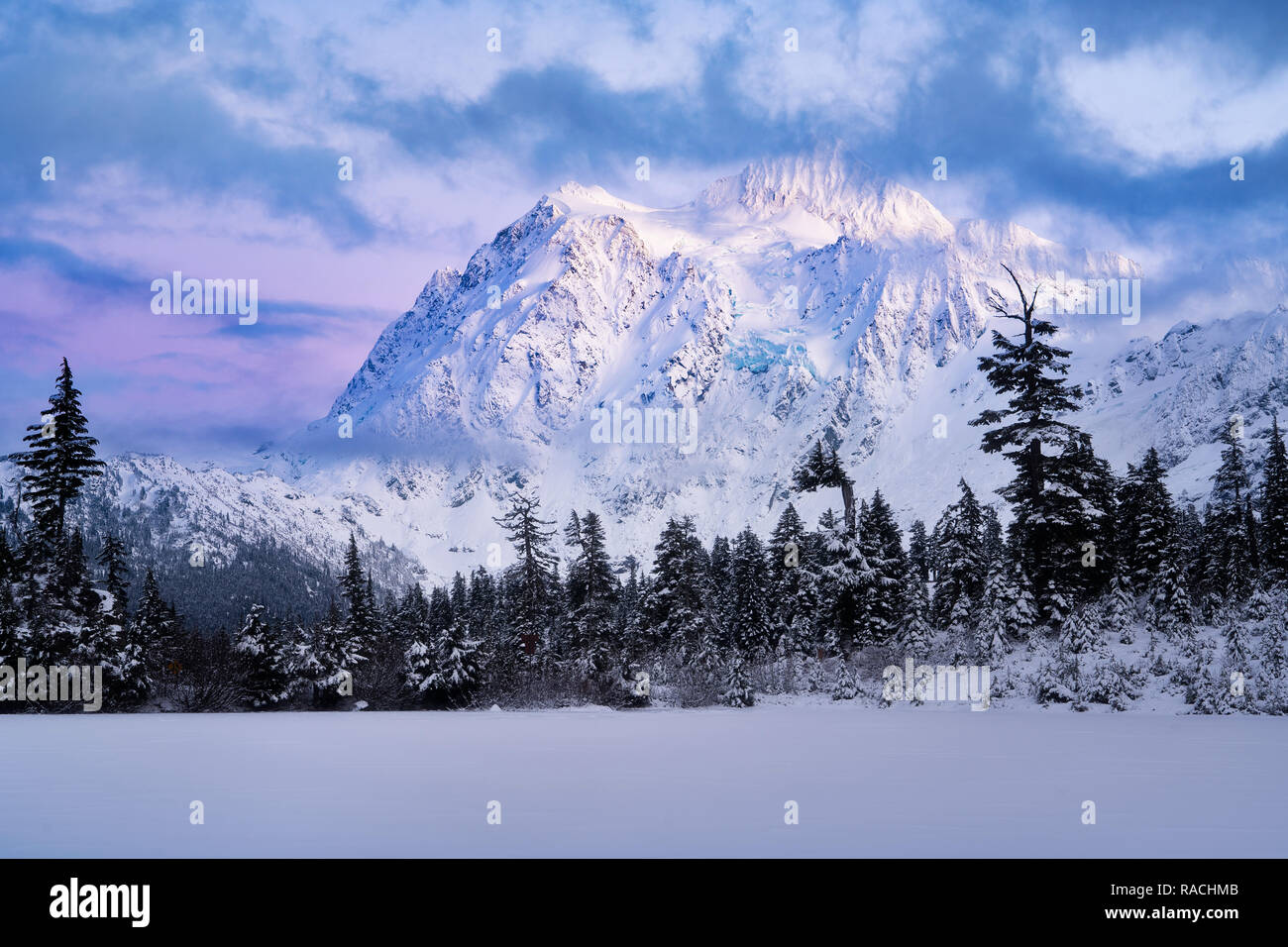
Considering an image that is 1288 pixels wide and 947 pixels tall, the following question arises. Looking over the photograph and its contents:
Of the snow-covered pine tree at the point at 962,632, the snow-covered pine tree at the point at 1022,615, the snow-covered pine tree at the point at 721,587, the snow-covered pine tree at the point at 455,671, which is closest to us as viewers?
the snow-covered pine tree at the point at 962,632

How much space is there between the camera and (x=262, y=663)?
50.0 m

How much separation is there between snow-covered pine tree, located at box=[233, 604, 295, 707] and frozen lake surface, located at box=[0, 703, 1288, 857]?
88.4ft

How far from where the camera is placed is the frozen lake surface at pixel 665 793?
8.80 meters

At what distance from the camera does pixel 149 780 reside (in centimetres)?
1390

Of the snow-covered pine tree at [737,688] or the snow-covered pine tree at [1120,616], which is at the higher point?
the snow-covered pine tree at [1120,616]

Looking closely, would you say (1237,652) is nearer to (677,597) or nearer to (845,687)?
(845,687)

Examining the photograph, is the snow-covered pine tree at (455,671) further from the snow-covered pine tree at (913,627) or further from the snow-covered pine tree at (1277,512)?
the snow-covered pine tree at (1277,512)

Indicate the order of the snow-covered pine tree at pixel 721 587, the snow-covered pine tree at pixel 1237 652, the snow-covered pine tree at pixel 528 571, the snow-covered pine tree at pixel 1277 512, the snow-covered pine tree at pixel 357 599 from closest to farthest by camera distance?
the snow-covered pine tree at pixel 1237 652 < the snow-covered pine tree at pixel 528 571 < the snow-covered pine tree at pixel 1277 512 < the snow-covered pine tree at pixel 357 599 < the snow-covered pine tree at pixel 721 587

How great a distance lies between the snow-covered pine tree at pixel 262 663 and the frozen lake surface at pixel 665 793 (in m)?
26.9

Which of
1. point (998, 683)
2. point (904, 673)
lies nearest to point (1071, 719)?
point (998, 683)

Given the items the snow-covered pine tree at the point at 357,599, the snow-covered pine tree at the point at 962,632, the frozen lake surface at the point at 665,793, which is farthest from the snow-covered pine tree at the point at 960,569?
the frozen lake surface at the point at 665,793

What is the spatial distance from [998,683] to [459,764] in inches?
896

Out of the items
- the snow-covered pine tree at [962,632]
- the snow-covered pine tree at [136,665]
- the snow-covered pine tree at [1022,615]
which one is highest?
the snow-covered pine tree at [1022,615]

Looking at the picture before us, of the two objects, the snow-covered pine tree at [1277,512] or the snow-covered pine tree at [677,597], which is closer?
the snow-covered pine tree at [677,597]
